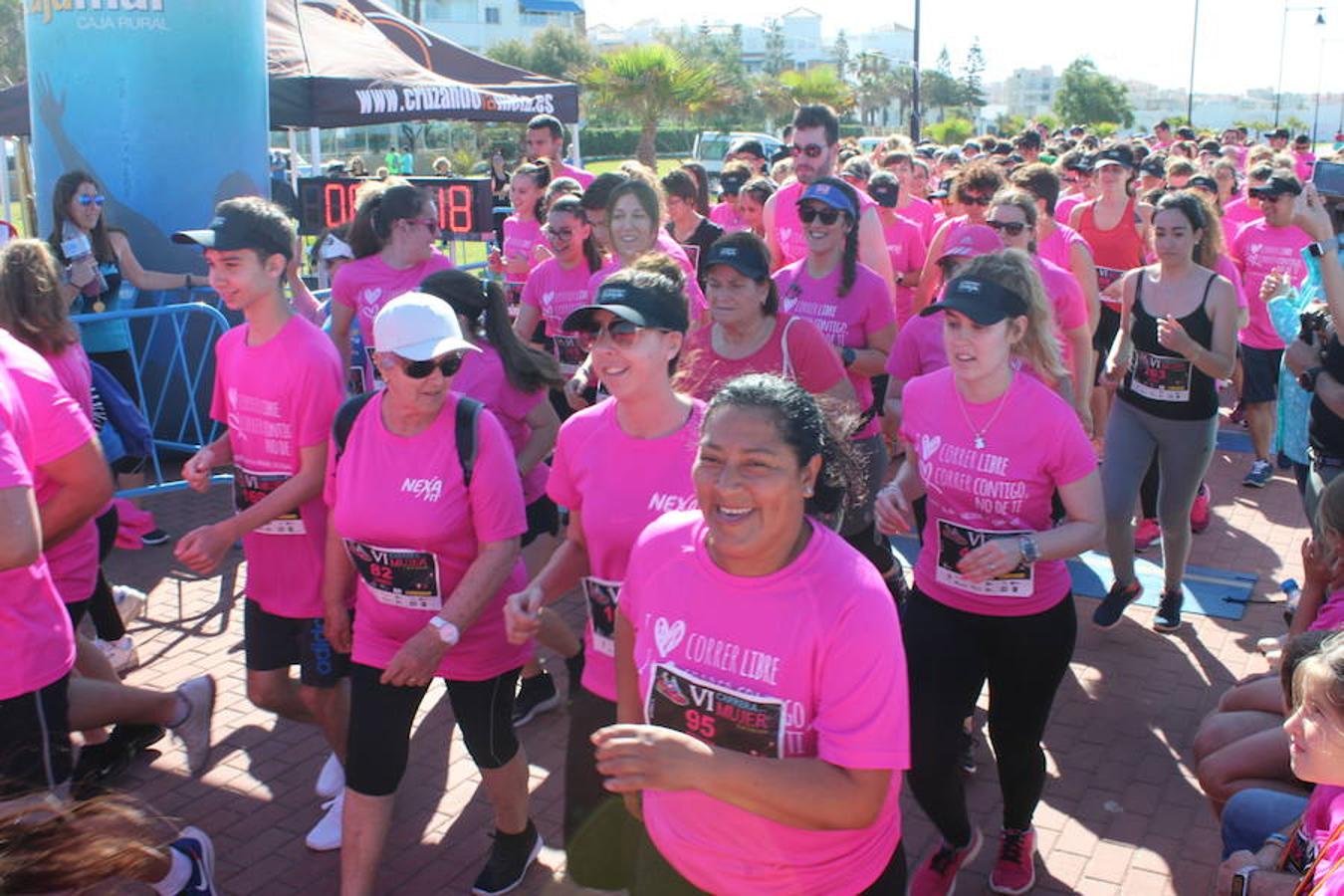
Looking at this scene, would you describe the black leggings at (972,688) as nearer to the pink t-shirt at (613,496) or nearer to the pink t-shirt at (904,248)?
the pink t-shirt at (613,496)

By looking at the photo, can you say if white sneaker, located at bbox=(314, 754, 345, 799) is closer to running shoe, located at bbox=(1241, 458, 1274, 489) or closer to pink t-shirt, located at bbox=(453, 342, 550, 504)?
pink t-shirt, located at bbox=(453, 342, 550, 504)

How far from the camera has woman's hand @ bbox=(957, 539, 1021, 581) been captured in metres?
3.41

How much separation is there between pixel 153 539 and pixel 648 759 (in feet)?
20.2

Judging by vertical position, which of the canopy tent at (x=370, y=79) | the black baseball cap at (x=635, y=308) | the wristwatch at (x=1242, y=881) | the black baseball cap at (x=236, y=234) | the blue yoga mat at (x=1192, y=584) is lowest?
the blue yoga mat at (x=1192, y=584)

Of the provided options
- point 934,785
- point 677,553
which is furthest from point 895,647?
point 934,785

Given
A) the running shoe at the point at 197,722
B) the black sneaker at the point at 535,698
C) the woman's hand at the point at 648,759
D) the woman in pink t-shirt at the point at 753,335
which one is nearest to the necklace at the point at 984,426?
the woman in pink t-shirt at the point at 753,335

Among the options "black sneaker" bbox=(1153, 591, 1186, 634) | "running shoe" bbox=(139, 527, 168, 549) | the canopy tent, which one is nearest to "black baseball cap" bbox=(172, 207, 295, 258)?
"running shoe" bbox=(139, 527, 168, 549)

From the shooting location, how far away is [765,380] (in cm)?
263

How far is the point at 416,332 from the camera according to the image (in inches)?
141

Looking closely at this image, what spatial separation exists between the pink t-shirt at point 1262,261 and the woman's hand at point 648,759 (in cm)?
794

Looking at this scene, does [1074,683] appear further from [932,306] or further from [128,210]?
[128,210]

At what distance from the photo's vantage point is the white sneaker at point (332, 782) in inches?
183

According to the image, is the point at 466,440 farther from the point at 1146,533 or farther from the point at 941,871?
the point at 1146,533

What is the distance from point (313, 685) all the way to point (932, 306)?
2.47 metres
